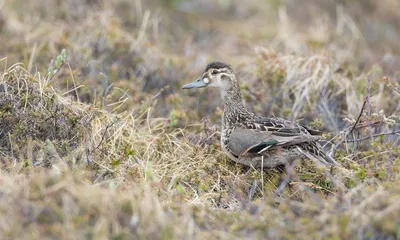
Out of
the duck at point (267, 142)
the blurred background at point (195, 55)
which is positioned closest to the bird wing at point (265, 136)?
the duck at point (267, 142)

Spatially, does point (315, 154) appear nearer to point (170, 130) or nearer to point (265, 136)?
point (265, 136)

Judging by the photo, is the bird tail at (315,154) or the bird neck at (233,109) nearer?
the bird tail at (315,154)

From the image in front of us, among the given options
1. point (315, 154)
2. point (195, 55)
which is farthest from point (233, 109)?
point (195, 55)

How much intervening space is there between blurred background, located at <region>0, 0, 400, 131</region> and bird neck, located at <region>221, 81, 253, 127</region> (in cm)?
39

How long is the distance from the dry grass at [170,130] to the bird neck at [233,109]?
0.22 m

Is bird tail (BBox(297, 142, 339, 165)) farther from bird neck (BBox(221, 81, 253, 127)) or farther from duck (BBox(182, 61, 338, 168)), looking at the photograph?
bird neck (BBox(221, 81, 253, 127))

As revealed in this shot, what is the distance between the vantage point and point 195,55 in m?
9.06

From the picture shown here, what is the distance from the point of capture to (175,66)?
8.38 metres

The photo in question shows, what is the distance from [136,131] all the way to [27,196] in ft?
7.49

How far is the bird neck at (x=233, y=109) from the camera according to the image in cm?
607

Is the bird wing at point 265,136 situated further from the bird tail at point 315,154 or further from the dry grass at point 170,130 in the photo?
the dry grass at point 170,130

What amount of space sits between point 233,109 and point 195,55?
303cm

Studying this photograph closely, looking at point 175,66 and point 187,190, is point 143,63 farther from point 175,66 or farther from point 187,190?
point 187,190

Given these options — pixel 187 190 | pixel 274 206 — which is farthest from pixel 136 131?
pixel 274 206
